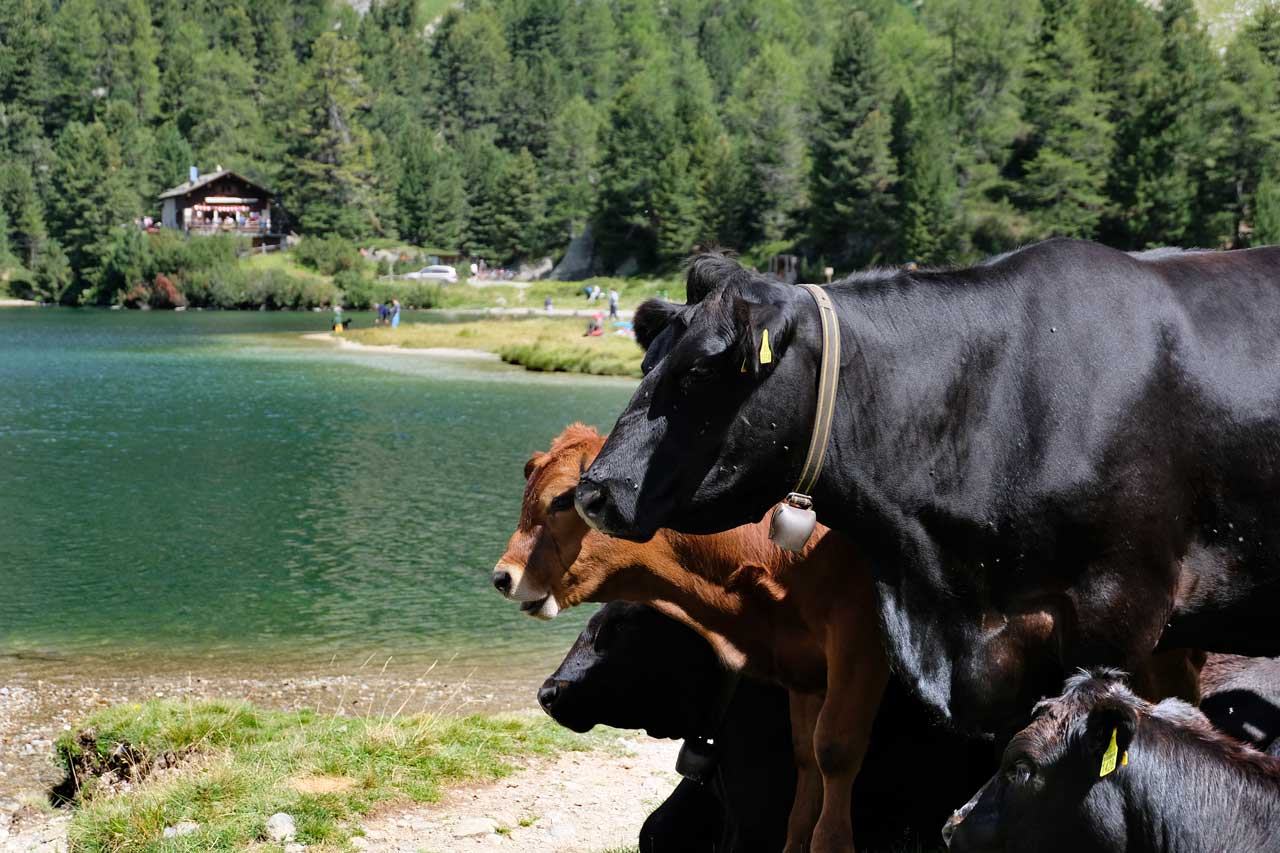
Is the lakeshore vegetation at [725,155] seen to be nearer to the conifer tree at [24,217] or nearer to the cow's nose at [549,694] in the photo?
the conifer tree at [24,217]

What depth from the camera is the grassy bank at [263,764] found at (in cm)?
861

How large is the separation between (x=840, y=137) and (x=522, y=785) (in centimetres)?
10825

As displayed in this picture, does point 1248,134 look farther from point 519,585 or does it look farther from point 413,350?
point 519,585

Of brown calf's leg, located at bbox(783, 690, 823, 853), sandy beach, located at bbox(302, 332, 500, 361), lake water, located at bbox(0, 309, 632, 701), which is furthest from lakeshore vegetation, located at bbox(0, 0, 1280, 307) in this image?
brown calf's leg, located at bbox(783, 690, 823, 853)

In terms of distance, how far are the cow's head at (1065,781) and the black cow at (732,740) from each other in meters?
2.19

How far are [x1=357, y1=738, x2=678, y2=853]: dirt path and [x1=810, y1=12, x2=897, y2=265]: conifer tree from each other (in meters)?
→ 98.8

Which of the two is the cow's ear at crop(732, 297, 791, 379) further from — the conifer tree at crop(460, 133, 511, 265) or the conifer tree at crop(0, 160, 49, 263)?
the conifer tree at crop(0, 160, 49, 263)

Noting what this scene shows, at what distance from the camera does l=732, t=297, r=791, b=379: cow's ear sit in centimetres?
449

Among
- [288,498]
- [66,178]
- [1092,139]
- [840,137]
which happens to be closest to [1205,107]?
[1092,139]

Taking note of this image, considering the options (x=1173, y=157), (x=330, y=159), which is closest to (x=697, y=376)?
(x=1173, y=157)

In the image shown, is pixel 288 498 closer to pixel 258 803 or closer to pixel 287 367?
pixel 258 803

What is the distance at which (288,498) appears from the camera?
29797mm

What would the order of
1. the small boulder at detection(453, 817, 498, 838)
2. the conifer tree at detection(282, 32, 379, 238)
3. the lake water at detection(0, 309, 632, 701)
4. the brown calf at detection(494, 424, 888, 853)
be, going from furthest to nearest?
the conifer tree at detection(282, 32, 379, 238), the lake water at detection(0, 309, 632, 701), the small boulder at detection(453, 817, 498, 838), the brown calf at detection(494, 424, 888, 853)

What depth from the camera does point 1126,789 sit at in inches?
171
